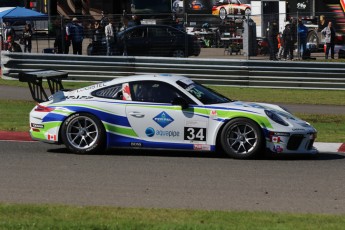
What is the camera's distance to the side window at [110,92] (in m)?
12.6

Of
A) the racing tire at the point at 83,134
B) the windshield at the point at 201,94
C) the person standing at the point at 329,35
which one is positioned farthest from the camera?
the person standing at the point at 329,35

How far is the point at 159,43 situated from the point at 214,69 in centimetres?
509

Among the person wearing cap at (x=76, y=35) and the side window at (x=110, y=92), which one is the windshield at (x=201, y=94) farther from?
the person wearing cap at (x=76, y=35)

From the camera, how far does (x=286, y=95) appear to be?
22.9 m

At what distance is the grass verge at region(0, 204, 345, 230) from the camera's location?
7.22m

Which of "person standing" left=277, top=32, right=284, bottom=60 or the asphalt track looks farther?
"person standing" left=277, top=32, right=284, bottom=60

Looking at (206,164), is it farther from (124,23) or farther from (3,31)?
(3,31)

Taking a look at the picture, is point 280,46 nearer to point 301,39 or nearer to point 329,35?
point 301,39

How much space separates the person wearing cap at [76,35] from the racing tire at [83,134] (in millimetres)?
16366

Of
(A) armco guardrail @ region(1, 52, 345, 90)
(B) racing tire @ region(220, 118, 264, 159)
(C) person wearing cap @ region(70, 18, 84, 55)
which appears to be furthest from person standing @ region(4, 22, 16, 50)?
(B) racing tire @ region(220, 118, 264, 159)

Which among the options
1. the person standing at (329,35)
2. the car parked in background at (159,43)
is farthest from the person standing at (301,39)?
the car parked in background at (159,43)

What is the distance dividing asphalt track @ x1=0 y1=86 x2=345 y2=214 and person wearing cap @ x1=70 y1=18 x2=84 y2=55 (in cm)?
1540

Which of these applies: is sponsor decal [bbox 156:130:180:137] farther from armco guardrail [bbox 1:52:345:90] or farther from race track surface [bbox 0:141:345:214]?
armco guardrail [bbox 1:52:345:90]

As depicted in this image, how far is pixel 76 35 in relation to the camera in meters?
28.8
